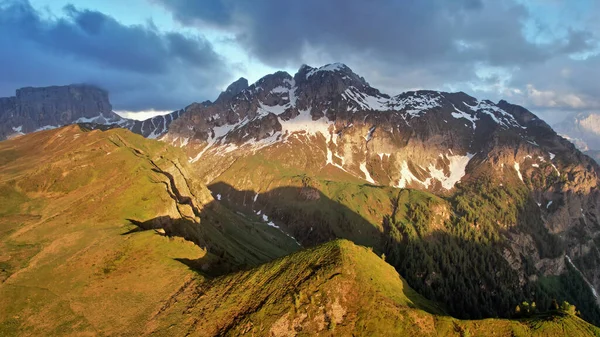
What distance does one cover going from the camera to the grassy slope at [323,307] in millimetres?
43875

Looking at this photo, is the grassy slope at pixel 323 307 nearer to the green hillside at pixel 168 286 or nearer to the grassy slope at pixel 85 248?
the green hillside at pixel 168 286

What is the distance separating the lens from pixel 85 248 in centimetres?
7675

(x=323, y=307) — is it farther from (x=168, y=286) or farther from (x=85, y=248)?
(x=85, y=248)

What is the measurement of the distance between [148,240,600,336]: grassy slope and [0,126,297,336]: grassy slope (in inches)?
437

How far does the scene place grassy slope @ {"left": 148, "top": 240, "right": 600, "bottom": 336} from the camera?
1727 inches

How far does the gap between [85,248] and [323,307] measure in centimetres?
5908

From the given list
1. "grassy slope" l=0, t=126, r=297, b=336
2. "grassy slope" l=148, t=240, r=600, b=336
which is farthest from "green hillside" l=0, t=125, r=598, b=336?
"grassy slope" l=0, t=126, r=297, b=336

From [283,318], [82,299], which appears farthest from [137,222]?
[283,318]

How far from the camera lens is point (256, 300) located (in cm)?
5069

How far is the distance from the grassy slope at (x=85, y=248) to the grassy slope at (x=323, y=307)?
1111 centimetres

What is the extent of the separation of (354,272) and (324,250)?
6.89 m

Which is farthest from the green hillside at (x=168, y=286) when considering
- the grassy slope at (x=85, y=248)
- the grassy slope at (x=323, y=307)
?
the grassy slope at (x=85, y=248)

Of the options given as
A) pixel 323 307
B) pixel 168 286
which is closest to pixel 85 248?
pixel 168 286

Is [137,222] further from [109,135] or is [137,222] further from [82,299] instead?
[109,135]
